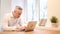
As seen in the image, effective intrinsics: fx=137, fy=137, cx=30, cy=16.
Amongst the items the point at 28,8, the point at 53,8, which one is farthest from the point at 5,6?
the point at 53,8

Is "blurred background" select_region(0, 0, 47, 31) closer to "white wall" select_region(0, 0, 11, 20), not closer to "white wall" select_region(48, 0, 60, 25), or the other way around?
"white wall" select_region(0, 0, 11, 20)

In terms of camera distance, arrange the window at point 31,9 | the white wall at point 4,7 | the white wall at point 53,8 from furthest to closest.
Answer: the window at point 31,9
the white wall at point 4,7
the white wall at point 53,8

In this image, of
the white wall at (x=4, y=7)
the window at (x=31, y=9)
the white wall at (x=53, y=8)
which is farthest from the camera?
the window at (x=31, y=9)

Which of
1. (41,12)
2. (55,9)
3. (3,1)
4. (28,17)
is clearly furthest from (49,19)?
(3,1)

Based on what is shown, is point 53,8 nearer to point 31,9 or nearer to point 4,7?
point 31,9

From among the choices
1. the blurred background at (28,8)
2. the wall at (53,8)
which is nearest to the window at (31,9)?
the blurred background at (28,8)

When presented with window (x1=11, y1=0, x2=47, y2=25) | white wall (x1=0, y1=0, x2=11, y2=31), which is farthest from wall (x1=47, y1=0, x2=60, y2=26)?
white wall (x1=0, y1=0, x2=11, y2=31)

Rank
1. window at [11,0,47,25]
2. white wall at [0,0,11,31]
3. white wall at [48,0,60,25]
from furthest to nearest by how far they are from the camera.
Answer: window at [11,0,47,25] → white wall at [0,0,11,31] → white wall at [48,0,60,25]

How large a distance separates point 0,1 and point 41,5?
126 centimetres

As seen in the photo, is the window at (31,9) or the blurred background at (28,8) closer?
the blurred background at (28,8)

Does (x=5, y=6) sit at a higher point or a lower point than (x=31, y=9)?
higher

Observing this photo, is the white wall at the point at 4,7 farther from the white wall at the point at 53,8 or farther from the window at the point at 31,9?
the white wall at the point at 53,8

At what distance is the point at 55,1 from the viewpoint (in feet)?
11.6

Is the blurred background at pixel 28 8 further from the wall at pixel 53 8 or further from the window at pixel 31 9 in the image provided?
the wall at pixel 53 8
